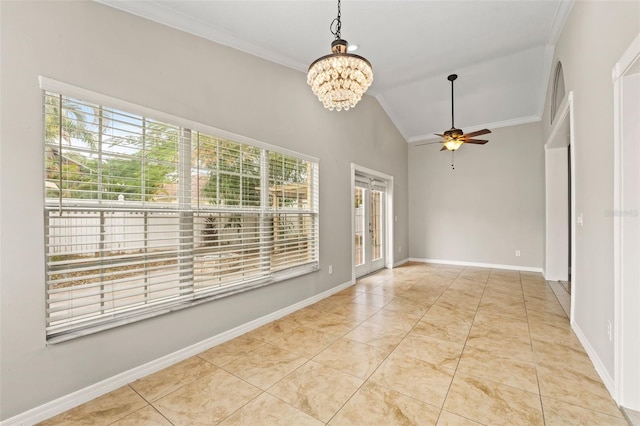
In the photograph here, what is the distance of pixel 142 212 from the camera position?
7.60ft

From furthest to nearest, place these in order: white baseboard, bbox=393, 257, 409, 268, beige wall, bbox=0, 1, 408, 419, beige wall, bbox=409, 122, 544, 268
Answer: white baseboard, bbox=393, 257, 409, 268
beige wall, bbox=409, 122, 544, 268
beige wall, bbox=0, 1, 408, 419

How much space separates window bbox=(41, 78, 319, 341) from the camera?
6.32 feet

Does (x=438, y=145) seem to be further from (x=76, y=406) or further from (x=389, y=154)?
(x=76, y=406)

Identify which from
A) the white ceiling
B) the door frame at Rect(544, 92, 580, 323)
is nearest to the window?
the white ceiling

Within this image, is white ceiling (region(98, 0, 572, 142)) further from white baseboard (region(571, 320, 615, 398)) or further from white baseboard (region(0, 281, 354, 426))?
white baseboard (region(571, 320, 615, 398))

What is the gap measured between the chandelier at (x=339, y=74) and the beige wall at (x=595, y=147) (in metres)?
1.66

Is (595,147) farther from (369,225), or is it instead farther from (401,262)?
(401,262)

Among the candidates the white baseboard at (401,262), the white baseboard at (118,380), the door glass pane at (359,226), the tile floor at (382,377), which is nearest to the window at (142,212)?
the white baseboard at (118,380)

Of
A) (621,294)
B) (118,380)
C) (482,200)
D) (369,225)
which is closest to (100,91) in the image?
(118,380)

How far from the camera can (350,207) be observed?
4867mm

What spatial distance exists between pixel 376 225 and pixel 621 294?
Result: 4486 millimetres

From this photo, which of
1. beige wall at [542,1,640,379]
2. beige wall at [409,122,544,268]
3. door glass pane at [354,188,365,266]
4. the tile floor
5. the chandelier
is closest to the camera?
the tile floor

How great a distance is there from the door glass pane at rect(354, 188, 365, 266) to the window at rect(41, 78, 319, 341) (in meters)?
2.37

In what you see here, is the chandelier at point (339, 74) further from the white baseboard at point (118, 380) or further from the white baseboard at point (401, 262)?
the white baseboard at point (401, 262)
